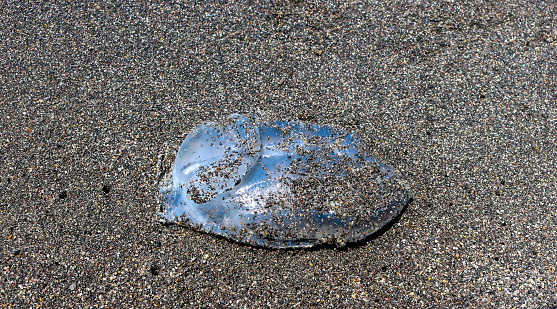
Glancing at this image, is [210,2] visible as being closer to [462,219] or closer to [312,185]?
[312,185]

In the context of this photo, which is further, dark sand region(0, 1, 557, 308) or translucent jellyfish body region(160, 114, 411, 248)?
translucent jellyfish body region(160, 114, 411, 248)

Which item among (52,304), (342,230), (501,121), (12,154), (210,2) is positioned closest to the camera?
(52,304)

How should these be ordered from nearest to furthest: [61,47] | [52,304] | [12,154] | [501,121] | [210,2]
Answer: [52,304], [12,154], [501,121], [61,47], [210,2]

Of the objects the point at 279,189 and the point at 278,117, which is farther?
the point at 278,117

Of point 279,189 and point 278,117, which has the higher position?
point 278,117

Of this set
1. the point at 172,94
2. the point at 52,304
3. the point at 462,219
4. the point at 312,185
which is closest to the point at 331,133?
the point at 312,185
